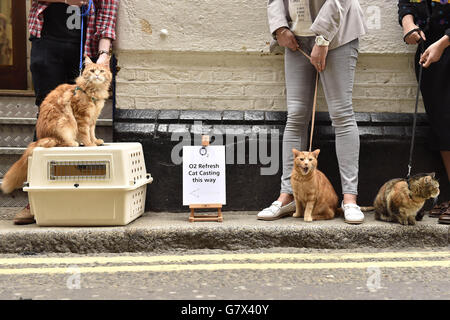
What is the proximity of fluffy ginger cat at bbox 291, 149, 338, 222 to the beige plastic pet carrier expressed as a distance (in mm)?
1135

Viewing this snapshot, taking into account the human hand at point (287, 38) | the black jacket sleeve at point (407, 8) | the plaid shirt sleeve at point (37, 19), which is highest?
the black jacket sleeve at point (407, 8)

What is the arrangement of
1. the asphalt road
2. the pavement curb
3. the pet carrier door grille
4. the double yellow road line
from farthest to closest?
the pet carrier door grille < the pavement curb < the double yellow road line < the asphalt road

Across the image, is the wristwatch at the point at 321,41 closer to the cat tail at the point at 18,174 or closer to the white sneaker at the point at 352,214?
the white sneaker at the point at 352,214

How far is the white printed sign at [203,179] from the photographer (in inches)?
149

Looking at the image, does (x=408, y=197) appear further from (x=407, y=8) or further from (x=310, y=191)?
(x=407, y=8)

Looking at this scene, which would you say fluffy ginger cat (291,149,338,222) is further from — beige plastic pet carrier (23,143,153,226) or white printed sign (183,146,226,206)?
beige plastic pet carrier (23,143,153,226)

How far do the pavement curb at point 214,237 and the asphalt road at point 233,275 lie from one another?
0.27 feet

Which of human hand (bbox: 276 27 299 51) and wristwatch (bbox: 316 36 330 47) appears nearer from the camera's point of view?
wristwatch (bbox: 316 36 330 47)

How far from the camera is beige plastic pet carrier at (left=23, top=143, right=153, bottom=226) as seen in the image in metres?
3.38

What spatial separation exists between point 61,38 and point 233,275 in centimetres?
205

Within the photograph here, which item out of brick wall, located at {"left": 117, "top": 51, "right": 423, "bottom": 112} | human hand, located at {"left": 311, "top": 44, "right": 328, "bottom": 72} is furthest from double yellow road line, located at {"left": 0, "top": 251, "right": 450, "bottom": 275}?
brick wall, located at {"left": 117, "top": 51, "right": 423, "bottom": 112}

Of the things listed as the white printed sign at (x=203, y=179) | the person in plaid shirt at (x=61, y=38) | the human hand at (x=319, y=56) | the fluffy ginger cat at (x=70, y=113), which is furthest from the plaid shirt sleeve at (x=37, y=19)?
the human hand at (x=319, y=56)

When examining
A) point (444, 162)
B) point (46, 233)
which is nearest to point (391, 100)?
point (444, 162)

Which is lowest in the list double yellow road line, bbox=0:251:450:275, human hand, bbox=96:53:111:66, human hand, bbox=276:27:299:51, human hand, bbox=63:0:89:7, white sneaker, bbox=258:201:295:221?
double yellow road line, bbox=0:251:450:275
